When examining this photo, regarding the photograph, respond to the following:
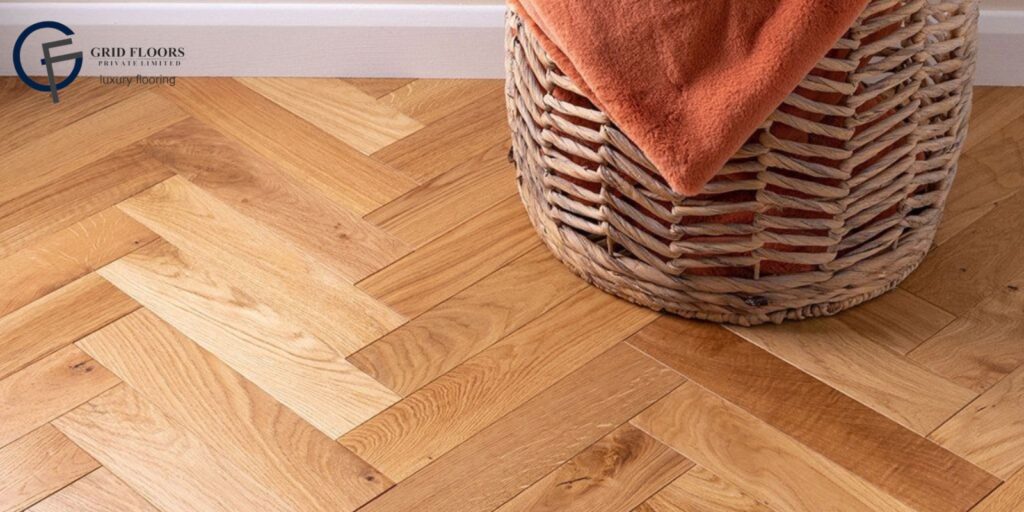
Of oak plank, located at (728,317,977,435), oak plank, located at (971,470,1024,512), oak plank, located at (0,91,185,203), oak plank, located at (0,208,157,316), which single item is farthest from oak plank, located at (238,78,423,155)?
oak plank, located at (971,470,1024,512)

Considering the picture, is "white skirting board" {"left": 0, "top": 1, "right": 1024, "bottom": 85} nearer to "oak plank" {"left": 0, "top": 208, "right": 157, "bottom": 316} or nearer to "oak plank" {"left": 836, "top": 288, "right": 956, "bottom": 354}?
"oak plank" {"left": 0, "top": 208, "right": 157, "bottom": 316}

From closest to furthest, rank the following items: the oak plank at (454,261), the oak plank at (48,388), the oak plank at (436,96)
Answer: the oak plank at (48,388) → the oak plank at (454,261) → the oak plank at (436,96)

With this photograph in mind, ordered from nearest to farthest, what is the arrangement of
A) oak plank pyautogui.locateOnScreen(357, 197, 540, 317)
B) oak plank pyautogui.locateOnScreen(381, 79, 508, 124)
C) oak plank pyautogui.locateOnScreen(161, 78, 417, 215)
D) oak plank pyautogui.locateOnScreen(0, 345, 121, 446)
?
oak plank pyautogui.locateOnScreen(0, 345, 121, 446)
oak plank pyautogui.locateOnScreen(357, 197, 540, 317)
oak plank pyautogui.locateOnScreen(161, 78, 417, 215)
oak plank pyautogui.locateOnScreen(381, 79, 508, 124)

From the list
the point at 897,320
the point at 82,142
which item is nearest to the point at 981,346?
the point at 897,320

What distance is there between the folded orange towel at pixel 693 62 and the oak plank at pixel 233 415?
36 centimetres

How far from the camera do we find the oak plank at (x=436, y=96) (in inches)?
58.3

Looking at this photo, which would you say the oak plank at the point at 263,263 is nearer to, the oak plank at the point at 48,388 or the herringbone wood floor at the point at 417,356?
the herringbone wood floor at the point at 417,356

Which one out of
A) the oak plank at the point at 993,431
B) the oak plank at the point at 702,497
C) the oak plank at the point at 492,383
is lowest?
the oak plank at the point at 993,431

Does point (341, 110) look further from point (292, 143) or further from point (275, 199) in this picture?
point (275, 199)

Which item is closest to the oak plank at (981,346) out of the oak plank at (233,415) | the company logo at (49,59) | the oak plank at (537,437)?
the oak plank at (537,437)

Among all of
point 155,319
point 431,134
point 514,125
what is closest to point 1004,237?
point 514,125

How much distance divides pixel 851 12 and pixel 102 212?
80 cm

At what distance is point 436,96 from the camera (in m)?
1.51

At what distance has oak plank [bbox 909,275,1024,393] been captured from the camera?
1102 mm
